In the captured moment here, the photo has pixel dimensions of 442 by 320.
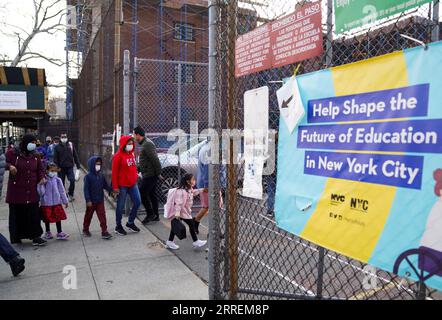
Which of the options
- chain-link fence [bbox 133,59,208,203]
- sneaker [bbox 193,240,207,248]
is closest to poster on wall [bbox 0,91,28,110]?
chain-link fence [bbox 133,59,208,203]

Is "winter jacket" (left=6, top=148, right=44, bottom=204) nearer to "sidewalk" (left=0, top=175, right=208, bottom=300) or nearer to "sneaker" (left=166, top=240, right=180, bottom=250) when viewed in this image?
"sidewalk" (left=0, top=175, right=208, bottom=300)

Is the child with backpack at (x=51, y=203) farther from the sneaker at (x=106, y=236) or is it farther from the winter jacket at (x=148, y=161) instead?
the winter jacket at (x=148, y=161)

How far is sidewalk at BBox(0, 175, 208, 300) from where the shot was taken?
164 inches

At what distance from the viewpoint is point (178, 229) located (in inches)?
218

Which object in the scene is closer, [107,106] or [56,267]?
[56,267]

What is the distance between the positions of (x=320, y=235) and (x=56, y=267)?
400 cm

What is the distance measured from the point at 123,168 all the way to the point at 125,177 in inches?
6.5

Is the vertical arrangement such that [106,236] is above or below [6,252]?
below

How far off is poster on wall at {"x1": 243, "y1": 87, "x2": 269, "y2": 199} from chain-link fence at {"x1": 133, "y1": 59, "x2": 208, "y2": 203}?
524 cm

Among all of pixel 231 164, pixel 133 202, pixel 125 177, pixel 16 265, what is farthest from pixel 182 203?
pixel 231 164

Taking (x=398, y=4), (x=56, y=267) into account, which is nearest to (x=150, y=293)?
(x=56, y=267)

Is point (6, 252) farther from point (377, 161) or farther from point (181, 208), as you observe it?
point (377, 161)
